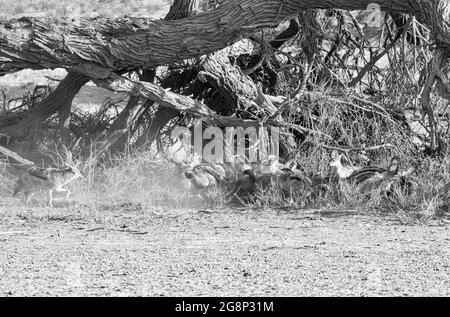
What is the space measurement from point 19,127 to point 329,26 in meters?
4.79

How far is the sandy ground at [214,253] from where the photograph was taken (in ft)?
23.7

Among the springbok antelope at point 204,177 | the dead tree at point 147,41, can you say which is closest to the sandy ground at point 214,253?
the springbok antelope at point 204,177

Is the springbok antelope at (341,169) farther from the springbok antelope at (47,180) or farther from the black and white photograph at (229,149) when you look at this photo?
the springbok antelope at (47,180)

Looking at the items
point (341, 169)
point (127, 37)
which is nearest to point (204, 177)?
point (341, 169)

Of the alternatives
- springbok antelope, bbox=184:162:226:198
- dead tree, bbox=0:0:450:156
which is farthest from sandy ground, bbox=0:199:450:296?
dead tree, bbox=0:0:450:156

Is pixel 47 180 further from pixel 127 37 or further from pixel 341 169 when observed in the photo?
pixel 341 169

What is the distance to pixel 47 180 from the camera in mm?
11805

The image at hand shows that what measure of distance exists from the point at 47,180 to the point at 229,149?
2.55m

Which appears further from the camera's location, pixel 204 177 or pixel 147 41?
pixel 147 41

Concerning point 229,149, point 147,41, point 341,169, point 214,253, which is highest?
point 147,41

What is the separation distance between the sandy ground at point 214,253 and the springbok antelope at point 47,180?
0.95 feet

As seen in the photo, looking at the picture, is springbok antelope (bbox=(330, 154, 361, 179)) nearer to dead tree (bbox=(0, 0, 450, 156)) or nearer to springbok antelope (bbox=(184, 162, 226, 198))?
dead tree (bbox=(0, 0, 450, 156))

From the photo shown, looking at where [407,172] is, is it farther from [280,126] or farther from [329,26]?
[329,26]
